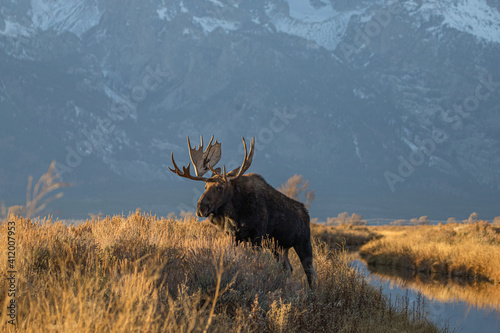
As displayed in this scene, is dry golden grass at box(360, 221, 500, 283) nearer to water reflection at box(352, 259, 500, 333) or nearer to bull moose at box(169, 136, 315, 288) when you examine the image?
water reflection at box(352, 259, 500, 333)

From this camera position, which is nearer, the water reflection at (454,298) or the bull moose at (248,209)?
the bull moose at (248,209)

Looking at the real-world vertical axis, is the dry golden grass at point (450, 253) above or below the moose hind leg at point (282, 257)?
above

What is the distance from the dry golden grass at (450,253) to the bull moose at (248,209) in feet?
44.6

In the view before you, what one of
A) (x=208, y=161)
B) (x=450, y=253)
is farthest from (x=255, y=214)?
(x=450, y=253)

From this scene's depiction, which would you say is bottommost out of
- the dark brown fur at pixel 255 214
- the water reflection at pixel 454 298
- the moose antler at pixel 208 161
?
the water reflection at pixel 454 298

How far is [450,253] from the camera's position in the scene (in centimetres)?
2356

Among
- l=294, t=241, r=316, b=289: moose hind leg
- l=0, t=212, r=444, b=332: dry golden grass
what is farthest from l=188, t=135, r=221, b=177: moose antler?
l=294, t=241, r=316, b=289: moose hind leg

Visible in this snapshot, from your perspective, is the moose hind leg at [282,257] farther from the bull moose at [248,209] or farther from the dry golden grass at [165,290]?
the dry golden grass at [165,290]

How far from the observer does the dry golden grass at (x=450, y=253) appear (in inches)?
832

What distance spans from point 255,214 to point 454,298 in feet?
34.4

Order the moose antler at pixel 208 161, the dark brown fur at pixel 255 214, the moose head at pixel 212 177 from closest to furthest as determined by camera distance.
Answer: the moose head at pixel 212 177, the dark brown fur at pixel 255 214, the moose antler at pixel 208 161

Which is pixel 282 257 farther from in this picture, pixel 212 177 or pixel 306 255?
pixel 212 177

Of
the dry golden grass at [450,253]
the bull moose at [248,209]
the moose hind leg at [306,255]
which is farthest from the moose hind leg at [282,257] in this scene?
the dry golden grass at [450,253]

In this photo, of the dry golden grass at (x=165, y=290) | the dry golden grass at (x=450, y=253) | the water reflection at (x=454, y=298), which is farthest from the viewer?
the dry golden grass at (x=450, y=253)
